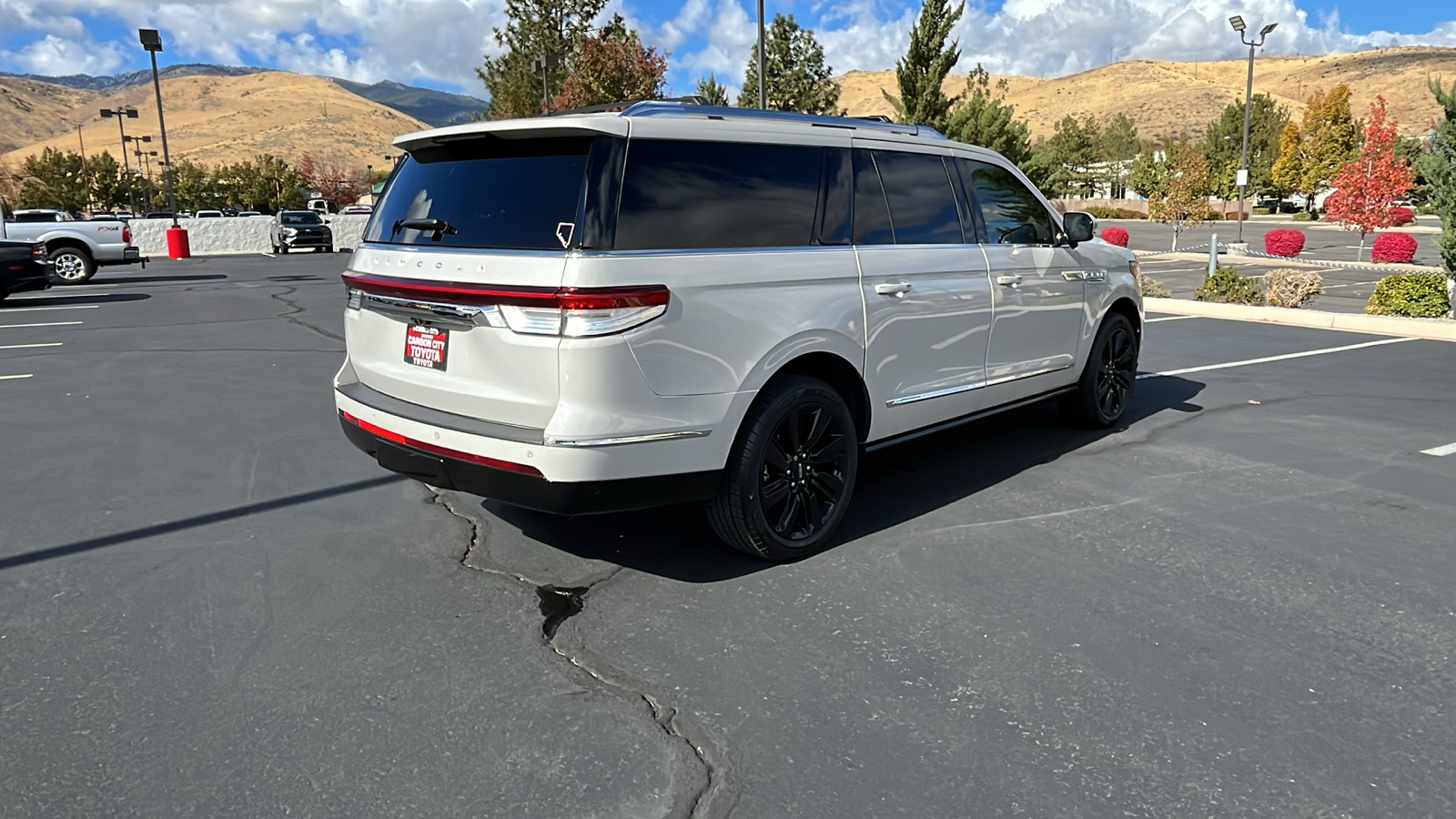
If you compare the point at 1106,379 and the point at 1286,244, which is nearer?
the point at 1106,379

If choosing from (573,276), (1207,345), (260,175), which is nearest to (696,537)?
(573,276)

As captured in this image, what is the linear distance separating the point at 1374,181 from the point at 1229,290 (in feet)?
66.4

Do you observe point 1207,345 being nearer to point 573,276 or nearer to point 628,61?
point 573,276

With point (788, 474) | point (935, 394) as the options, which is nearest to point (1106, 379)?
point (935, 394)

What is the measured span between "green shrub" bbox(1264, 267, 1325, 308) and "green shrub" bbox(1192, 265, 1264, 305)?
0.22 meters

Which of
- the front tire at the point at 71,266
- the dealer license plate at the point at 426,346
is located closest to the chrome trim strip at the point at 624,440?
the dealer license plate at the point at 426,346

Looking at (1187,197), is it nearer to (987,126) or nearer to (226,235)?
(987,126)

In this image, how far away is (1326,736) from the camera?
2988 millimetres

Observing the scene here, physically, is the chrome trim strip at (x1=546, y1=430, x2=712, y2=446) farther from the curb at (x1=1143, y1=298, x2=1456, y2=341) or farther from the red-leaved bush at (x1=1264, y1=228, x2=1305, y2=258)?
the red-leaved bush at (x1=1264, y1=228, x2=1305, y2=258)

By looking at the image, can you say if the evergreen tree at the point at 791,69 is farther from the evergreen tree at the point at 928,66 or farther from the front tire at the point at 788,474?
the front tire at the point at 788,474

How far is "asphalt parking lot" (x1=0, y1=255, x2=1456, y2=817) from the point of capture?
2.79m

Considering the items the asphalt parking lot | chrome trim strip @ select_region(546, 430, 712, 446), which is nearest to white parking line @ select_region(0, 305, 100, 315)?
the asphalt parking lot

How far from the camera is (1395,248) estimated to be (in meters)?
26.4

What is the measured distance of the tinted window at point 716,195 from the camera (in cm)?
379
